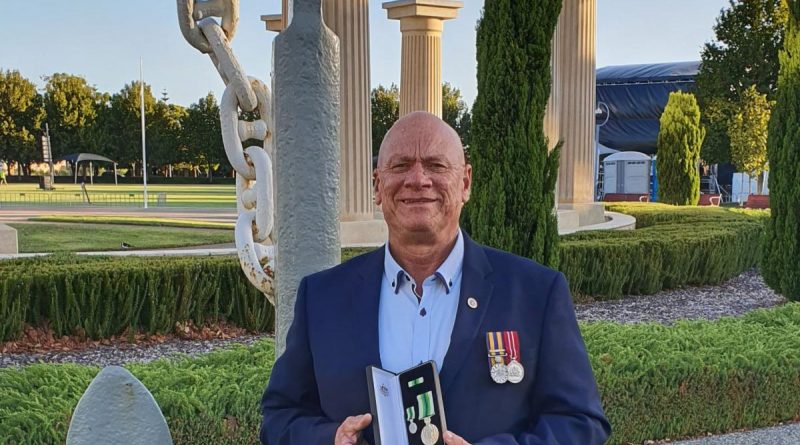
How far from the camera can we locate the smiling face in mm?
1761

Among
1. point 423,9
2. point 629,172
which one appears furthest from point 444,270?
point 629,172

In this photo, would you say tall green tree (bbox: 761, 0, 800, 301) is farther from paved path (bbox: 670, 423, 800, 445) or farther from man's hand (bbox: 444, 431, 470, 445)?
man's hand (bbox: 444, 431, 470, 445)

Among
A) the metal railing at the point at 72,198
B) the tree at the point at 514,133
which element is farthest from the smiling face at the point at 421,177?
the metal railing at the point at 72,198

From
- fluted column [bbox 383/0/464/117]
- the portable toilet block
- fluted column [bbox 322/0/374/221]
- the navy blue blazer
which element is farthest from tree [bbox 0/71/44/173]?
the navy blue blazer

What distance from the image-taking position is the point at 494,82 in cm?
784

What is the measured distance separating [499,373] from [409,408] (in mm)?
253

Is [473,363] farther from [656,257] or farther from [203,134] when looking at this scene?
[203,134]

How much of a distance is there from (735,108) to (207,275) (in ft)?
98.2

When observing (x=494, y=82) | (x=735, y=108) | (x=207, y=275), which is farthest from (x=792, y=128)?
(x=735, y=108)

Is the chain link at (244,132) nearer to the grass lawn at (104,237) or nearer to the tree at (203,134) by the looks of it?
the grass lawn at (104,237)

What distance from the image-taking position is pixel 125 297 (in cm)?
754

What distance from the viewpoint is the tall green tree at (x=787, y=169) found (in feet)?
28.5

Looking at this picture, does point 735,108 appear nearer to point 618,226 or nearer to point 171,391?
point 618,226

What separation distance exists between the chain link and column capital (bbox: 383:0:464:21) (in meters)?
15.0
